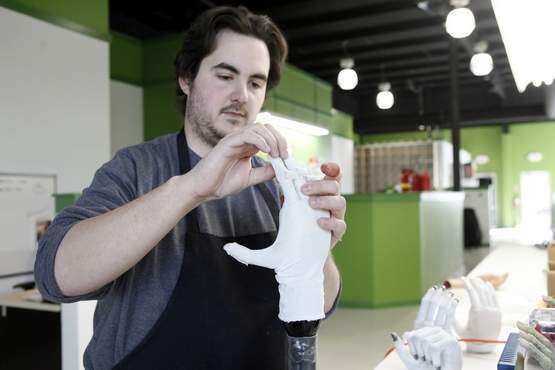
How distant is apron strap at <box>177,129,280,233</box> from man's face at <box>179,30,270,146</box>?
1.9 inches

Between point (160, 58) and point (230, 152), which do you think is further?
point (160, 58)

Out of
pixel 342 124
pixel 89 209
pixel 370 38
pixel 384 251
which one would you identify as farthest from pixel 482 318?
pixel 342 124

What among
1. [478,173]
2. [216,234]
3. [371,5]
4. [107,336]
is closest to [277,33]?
[216,234]

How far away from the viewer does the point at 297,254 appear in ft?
2.28

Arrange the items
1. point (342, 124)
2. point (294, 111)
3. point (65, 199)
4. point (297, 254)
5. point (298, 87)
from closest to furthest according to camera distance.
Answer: point (297, 254)
point (65, 199)
point (294, 111)
point (298, 87)
point (342, 124)

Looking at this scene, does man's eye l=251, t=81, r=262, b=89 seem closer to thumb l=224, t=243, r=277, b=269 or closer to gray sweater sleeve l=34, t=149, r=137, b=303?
gray sweater sleeve l=34, t=149, r=137, b=303

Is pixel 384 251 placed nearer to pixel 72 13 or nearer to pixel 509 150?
pixel 72 13

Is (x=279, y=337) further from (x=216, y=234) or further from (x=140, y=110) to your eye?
(x=140, y=110)

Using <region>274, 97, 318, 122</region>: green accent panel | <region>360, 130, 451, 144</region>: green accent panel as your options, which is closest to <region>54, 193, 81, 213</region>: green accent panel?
<region>274, 97, 318, 122</region>: green accent panel

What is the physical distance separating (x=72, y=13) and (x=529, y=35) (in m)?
3.51

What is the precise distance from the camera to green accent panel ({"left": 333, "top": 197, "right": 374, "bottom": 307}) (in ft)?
15.9

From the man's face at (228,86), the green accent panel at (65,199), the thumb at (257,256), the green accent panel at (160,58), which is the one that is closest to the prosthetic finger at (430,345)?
the thumb at (257,256)

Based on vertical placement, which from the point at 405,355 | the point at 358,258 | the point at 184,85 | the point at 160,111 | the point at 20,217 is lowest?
the point at 358,258

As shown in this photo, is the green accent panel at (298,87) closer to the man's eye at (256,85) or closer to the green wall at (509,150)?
the man's eye at (256,85)
